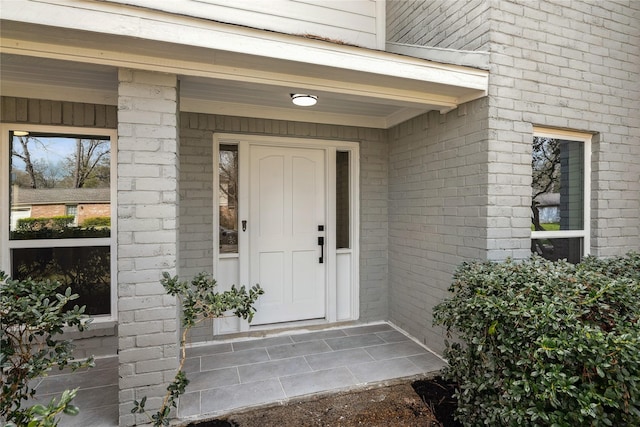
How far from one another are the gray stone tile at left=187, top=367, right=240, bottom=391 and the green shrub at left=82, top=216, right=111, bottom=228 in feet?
5.58

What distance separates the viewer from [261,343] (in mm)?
3605

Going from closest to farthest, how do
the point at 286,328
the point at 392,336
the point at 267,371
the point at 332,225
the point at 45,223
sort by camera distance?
1. the point at 267,371
2. the point at 45,223
3. the point at 392,336
4. the point at 286,328
5. the point at 332,225

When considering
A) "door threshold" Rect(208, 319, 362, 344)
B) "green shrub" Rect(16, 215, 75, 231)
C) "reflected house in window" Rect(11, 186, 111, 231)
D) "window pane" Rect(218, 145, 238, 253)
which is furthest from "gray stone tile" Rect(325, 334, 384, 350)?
"green shrub" Rect(16, 215, 75, 231)

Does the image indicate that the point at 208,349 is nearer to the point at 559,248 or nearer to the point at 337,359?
the point at 337,359

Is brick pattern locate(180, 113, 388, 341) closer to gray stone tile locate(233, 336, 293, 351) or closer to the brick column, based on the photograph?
gray stone tile locate(233, 336, 293, 351)

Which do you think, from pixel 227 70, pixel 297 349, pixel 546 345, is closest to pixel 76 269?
pixel 297 349

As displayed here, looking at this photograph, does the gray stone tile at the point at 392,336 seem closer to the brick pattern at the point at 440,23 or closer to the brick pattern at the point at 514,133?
the brick pattern at the point at 514,133

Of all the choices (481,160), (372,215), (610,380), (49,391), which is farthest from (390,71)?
(49,391)

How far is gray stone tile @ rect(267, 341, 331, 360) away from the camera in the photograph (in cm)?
331

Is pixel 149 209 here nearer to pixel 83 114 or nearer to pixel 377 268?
pixel 83 114

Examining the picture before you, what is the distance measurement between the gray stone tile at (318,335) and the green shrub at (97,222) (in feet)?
7.60

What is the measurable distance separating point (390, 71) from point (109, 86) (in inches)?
97.2

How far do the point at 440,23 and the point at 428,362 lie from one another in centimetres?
345

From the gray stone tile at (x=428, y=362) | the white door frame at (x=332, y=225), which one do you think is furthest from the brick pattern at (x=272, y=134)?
the gray stone tile at (x=428, y=362)
